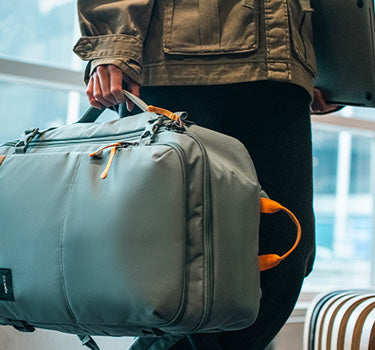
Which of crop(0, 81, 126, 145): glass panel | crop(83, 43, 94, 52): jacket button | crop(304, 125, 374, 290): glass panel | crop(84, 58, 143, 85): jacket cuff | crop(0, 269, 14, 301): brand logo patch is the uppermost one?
crop(83, 43, 94, 52): jacket button

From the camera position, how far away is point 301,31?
0.97m

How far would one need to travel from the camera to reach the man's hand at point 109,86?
87 cm

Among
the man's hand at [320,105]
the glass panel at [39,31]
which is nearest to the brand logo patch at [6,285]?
the man's hand at [320,105]

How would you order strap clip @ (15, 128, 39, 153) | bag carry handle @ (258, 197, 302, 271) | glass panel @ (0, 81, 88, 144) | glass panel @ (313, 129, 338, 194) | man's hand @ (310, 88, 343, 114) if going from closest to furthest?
bag carry handle @ (258, 197, 302, 271) < strap clip @ (15, 128, 39, 153) < man's hand @ (310, 88, 343, 114) < glass panel @ (0, 81, 88, 144) < glass panel @ (313, 129, 338, 194)

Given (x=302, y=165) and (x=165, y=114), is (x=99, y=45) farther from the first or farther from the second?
(x=302, y=165)

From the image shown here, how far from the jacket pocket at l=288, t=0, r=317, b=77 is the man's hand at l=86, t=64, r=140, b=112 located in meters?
0.27

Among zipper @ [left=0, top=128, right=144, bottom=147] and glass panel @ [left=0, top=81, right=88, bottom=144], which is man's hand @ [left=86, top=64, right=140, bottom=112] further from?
glass panel @ [left=0, top=81, right=88, bottom=144]

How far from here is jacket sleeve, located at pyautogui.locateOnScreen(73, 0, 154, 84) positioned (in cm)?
88

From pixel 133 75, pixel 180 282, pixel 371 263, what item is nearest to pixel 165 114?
pixel 133 75

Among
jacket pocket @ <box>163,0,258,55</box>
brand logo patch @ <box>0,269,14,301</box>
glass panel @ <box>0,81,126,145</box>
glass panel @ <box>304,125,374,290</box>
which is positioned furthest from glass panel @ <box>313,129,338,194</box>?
brand logo patch @ <box>0,269,14,301</box>

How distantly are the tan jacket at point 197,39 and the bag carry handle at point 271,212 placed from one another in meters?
0.20

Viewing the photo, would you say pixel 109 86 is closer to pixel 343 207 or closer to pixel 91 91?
pixel 91 91

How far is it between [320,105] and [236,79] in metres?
0.32

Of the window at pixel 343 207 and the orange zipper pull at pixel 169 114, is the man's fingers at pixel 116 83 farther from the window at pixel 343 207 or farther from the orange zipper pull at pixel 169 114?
the window at pixel 343 207
